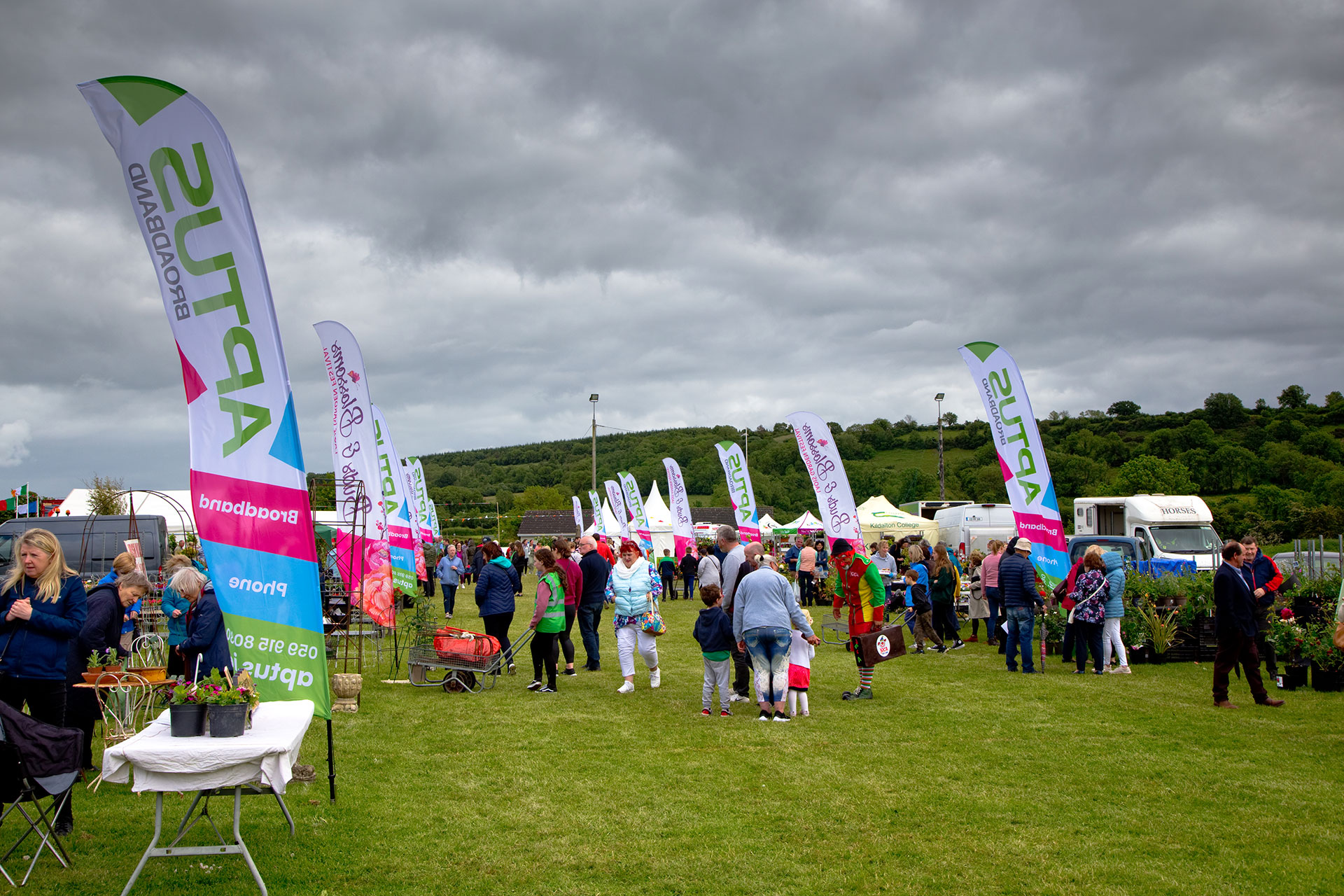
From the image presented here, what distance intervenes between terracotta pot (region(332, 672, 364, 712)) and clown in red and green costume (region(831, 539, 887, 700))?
204 inches

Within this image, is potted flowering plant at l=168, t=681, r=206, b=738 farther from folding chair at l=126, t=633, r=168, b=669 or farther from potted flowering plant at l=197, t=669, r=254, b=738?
folding chair at l=126, t=633, r=168, b=669

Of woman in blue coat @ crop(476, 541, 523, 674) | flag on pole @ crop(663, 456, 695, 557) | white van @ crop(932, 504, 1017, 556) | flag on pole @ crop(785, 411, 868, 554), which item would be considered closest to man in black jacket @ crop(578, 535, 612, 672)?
woman in blue coat @ crop(476, 541, 523, 674)

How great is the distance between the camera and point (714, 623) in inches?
350

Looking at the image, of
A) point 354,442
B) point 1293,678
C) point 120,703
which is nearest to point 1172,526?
point 1293,678

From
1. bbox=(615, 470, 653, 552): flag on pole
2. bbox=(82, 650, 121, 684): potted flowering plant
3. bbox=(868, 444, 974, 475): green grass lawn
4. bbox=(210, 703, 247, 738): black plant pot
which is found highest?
bbox=(868, 444, 974, 475): green grass lawn

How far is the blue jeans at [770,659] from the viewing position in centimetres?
854

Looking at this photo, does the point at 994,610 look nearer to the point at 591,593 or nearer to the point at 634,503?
the point at 591,593

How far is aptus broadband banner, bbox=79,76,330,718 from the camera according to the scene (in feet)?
16.6

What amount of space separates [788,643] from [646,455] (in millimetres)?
72040

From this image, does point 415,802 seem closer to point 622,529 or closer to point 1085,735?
point 1085,735

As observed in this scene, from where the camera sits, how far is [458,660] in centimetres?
1082

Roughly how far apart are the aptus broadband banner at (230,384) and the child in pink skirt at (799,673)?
4.95 m

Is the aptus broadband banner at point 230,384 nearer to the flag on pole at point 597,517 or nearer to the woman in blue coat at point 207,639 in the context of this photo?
the woman in blue coat at point 207,639

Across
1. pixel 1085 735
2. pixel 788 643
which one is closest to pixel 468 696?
pixel 788 643
